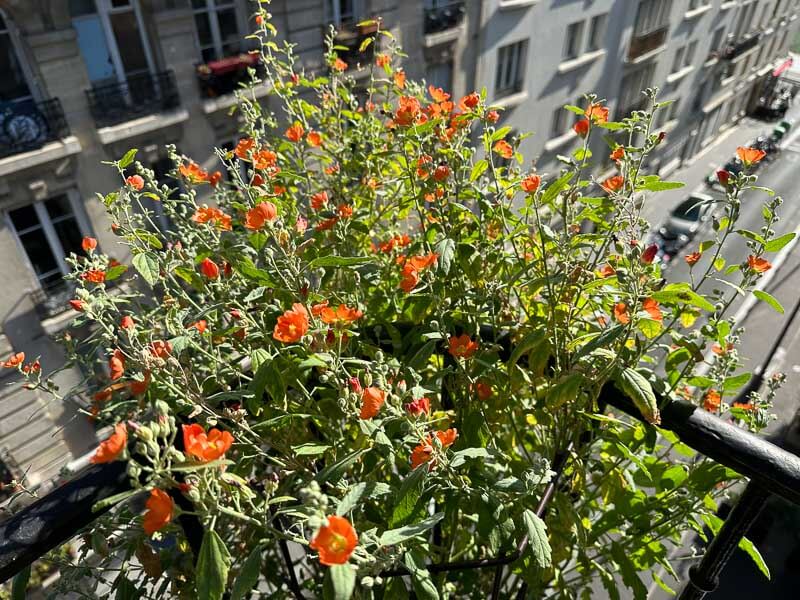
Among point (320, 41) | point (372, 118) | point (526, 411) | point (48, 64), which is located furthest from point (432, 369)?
point (320, 41)

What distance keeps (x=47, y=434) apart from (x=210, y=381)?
6772 millimetres

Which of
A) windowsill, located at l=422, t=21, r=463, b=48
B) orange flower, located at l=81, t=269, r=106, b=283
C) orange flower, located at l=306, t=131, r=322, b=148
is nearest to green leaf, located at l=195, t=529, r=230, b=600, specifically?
orange flower, located at l=81, t=269, r=106, b=283

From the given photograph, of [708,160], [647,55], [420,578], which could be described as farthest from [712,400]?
[708,160]

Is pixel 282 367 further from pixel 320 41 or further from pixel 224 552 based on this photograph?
pixel 320 41

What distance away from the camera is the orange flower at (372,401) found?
1.07 metres

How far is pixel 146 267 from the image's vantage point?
1387mm

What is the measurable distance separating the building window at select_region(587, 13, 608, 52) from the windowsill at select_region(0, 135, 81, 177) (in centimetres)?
1039

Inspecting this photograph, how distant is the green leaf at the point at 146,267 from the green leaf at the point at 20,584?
648mm

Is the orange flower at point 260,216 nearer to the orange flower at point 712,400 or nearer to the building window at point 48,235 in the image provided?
the orange flower at point 712,400

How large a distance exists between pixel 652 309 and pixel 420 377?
21.9 inches

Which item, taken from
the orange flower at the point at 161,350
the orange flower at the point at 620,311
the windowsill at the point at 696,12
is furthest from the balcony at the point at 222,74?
the windowsill at the point at 696,12

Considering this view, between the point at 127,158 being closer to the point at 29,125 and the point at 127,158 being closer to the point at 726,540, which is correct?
the point at 726,540

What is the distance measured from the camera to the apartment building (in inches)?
207

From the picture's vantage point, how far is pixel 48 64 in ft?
17.1
